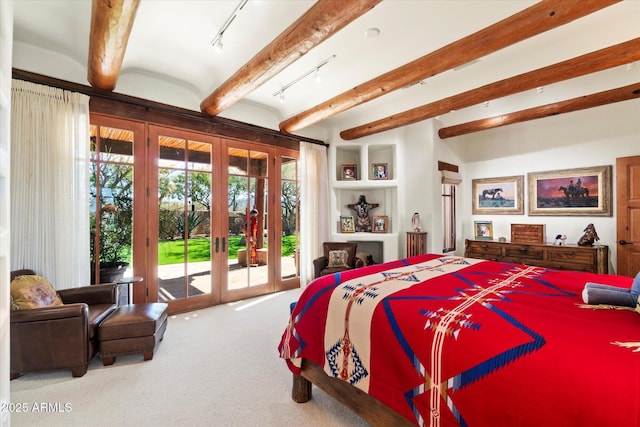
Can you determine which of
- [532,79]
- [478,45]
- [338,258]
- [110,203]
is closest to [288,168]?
[338,258]

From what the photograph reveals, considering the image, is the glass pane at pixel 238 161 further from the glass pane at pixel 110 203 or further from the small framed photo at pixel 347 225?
the small framed photo at pixel 347 225

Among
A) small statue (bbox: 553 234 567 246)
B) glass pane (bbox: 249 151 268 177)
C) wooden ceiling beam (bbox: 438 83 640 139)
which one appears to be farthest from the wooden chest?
glass pane (bbox: 249 151 268 177)

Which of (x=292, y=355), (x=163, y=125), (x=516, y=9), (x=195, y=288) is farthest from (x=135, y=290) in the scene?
(x=516, y=9)

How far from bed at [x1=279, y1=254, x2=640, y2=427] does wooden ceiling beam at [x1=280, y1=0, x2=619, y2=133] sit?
1.85m

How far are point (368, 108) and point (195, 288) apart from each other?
12.4ft

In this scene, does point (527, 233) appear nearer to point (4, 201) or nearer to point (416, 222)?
point (416, 222)

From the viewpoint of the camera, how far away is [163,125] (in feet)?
12.3

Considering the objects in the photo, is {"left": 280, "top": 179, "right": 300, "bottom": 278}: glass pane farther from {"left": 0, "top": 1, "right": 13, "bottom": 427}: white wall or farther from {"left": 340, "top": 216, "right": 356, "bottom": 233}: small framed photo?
{"left": 0, "top": 1, "right": 13, "bottom": 427}: white wall

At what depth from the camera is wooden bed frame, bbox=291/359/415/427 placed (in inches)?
58.4

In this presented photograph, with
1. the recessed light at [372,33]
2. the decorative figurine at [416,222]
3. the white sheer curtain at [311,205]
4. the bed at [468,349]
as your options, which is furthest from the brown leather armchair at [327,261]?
the recessed light at [372,33]

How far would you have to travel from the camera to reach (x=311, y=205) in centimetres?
515

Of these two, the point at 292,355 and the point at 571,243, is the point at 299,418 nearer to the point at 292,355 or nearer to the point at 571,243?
the point at 292,355

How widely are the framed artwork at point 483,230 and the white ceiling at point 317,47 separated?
2279 millimetres

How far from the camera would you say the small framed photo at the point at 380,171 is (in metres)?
5.46
